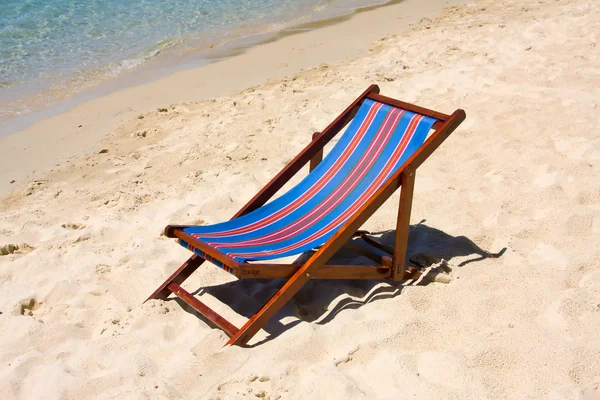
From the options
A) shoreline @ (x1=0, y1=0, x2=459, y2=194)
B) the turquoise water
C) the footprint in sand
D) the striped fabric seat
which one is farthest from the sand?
the turquoise water

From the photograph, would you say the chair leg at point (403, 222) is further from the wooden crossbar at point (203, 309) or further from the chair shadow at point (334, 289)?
the wooden crossbar at point (203, 309)

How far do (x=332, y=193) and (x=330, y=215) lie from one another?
0.18 meters

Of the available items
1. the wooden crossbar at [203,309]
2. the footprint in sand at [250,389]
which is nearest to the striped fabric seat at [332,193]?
the wooden crossbar at [203,309]

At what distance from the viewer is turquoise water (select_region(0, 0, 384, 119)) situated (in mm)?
8398

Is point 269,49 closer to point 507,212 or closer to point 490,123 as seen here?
point 490,123

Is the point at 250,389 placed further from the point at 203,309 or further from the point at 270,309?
the point at 203,309

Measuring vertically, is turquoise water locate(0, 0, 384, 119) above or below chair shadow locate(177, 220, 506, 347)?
above

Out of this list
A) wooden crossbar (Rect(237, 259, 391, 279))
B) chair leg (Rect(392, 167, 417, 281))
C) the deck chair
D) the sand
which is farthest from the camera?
chair leg (Rect(392, 167, 417, 281))

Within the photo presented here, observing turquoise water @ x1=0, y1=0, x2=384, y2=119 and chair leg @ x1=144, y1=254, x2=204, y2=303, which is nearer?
chair leg @ x1=144, y1=254, x2=204, y2=303

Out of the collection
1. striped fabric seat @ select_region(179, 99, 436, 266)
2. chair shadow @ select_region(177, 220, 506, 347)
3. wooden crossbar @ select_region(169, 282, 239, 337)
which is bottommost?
chair shadow @ select_region(177, 220, 506, 347)

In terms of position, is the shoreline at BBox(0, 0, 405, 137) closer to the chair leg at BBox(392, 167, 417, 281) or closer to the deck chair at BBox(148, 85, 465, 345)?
the deck chair at BBox(148, 85, 465, 345)

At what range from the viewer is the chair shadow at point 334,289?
10.8ft

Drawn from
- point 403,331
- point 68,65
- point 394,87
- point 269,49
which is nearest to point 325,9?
point 269,49

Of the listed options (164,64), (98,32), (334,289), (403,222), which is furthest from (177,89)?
(403,222)
